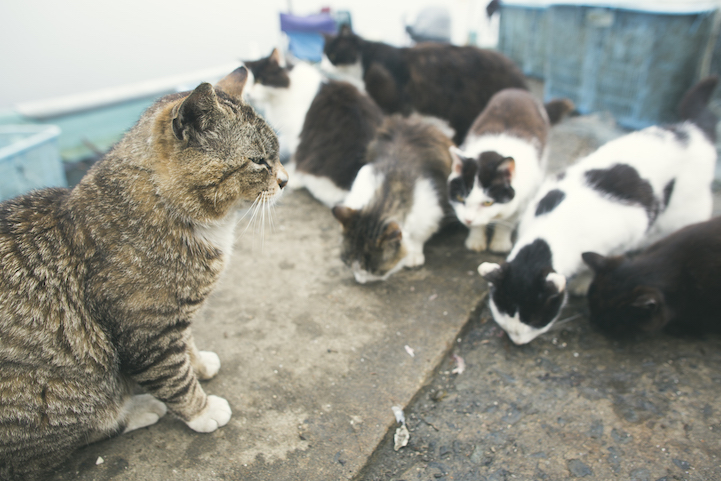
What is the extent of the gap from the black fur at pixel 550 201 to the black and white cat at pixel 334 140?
136cm

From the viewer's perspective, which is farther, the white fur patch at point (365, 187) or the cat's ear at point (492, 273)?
the white fur patch at point (365, 187)

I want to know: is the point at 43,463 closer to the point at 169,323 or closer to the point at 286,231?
the point at 169,323

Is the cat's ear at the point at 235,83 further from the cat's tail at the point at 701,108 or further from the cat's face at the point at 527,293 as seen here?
the cat's tail at the point at 701,108

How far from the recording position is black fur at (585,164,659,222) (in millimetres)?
2717

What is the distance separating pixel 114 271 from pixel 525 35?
688 centimetres

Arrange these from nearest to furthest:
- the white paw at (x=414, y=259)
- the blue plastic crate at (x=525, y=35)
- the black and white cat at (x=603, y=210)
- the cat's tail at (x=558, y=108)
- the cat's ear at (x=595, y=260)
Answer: the black and white cat at (x=603, y=210)
the cat's ear at (x=595, y=260)
the white paw at (x=414, y=259)
the cat's tail at (x=558, y=108)
the blue plastic crate at (x=525, y=35)

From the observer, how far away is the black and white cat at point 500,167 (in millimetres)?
2768

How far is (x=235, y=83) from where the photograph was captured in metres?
2.02

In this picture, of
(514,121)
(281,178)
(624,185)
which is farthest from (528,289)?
(514,121)

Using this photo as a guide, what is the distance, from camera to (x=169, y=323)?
1699 mm

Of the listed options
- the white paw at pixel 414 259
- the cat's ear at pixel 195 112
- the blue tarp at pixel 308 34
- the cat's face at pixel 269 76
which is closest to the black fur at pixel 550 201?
the white paw at pixel 414 259

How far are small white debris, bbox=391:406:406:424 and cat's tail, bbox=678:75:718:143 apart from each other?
283 cm

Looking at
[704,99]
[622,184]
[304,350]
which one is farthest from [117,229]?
[704,99]

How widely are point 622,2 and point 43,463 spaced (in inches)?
237
